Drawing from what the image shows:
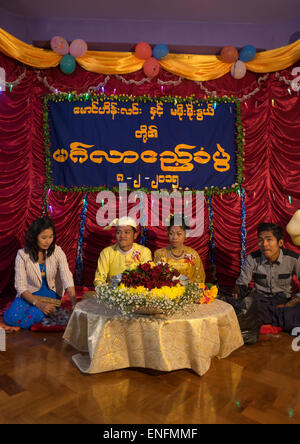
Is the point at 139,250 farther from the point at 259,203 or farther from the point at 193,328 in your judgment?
the point at 259,203

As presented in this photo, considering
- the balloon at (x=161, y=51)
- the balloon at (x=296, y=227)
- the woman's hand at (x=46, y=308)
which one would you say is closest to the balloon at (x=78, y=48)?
the balloon at (x=161, y=51)

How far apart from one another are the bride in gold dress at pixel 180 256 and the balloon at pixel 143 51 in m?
2.49

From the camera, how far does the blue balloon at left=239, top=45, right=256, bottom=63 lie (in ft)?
16.5

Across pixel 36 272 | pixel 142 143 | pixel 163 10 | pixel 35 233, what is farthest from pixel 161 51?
pixel 36 272

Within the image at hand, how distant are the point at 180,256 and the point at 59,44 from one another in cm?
335

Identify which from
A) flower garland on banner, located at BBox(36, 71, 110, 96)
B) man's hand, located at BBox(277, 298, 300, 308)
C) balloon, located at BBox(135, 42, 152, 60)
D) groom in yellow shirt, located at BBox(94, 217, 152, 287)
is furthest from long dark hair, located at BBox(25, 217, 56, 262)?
balloon, located at BBox(135, 42, 152, 60)

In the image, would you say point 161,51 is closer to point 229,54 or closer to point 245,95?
point 229,54

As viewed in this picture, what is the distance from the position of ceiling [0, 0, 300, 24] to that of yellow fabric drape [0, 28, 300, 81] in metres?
0.55

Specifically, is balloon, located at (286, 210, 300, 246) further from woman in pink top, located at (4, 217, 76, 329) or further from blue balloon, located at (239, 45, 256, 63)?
woman in pink top, located at (4, 217, 76, 329)

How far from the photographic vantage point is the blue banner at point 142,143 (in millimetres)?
5191

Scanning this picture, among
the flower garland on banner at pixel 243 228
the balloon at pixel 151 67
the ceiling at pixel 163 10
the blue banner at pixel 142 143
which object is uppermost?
the ceiling at pixel 163 10

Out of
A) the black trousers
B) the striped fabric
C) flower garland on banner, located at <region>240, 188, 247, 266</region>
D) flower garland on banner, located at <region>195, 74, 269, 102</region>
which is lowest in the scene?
the black trousers

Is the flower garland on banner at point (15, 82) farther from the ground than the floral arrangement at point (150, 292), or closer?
farther from the ground

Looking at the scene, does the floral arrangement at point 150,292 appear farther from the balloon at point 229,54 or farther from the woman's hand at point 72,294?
the balloon at point 229,54
